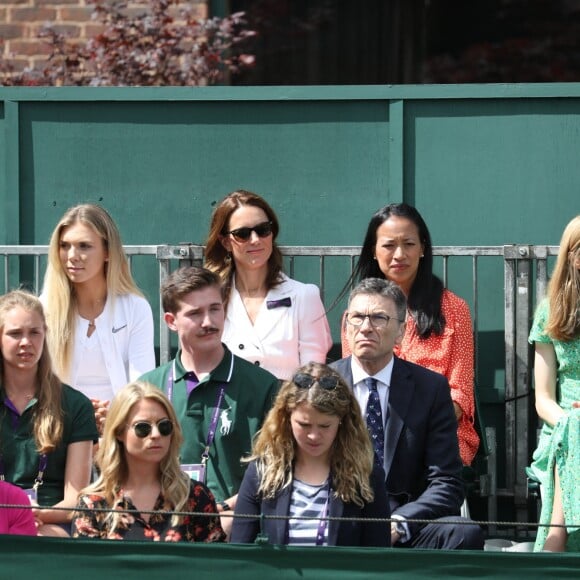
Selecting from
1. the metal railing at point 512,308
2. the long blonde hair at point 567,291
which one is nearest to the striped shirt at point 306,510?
the long blonde hair at point 567,291

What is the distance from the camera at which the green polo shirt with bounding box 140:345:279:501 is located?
6.00 meters

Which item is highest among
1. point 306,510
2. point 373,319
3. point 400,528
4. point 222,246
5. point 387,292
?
point 222,246

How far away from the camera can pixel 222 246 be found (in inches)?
279

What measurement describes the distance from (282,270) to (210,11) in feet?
11.1

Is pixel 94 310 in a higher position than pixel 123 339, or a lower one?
higher

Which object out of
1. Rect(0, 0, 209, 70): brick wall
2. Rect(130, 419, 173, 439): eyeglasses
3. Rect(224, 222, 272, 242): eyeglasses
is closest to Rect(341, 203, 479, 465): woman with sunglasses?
Rect(224, 222, 272, 242): eyeglasses

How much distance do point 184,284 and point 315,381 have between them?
0.92m

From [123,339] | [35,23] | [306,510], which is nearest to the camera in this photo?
[306,510]

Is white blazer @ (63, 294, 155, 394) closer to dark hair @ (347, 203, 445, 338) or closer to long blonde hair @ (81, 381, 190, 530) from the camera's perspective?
dark hair @ (347, 203, 445, 338)

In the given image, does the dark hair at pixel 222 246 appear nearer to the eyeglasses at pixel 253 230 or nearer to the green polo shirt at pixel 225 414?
the eyeglasses at pixel 253 230

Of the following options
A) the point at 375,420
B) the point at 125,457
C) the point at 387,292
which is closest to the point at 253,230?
the point at 387,292

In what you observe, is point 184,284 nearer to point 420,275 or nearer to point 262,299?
point 262,299

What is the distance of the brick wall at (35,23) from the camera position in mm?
9734

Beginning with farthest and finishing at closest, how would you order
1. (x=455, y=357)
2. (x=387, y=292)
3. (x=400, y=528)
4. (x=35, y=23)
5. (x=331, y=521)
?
(x=35, y=23) → (x=455, y=357) → (x=387, y=292) → (x=400, y=528) → (x=331, y=521)
